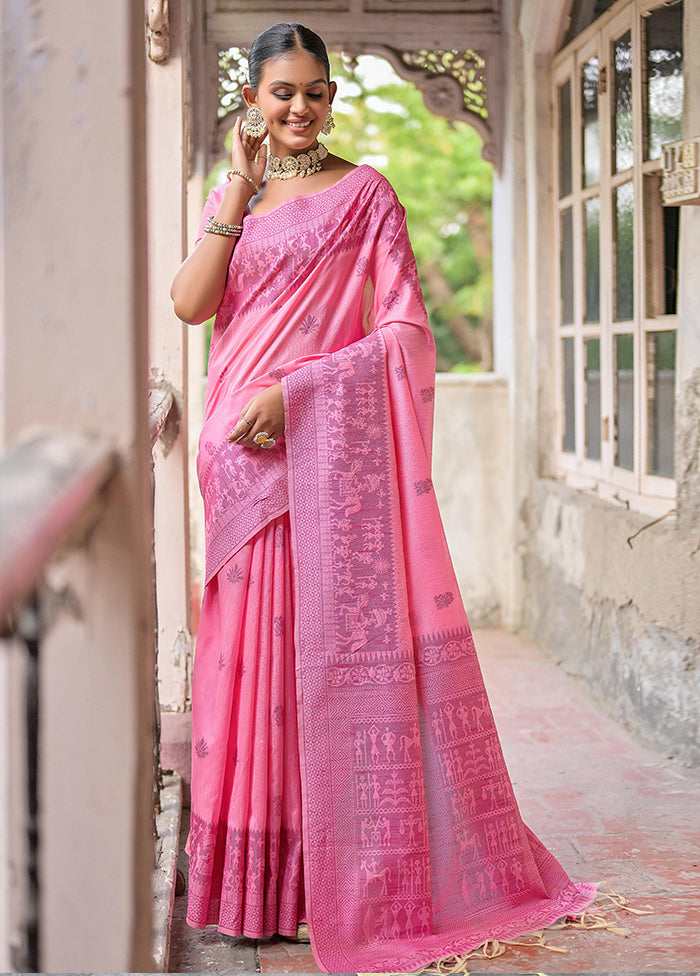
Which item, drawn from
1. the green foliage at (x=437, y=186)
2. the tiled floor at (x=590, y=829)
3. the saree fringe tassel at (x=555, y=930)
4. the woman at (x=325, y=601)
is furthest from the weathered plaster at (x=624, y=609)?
the green foliage at (x=437, y=186)

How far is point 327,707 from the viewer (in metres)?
2.24

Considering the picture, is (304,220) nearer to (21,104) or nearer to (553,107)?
(21,104)

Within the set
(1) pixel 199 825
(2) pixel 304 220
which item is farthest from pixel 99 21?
(1) pixel 199 825

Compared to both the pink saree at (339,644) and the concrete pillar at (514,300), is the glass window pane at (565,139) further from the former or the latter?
the pink saree at (339,644)

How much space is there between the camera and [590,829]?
2.96 m

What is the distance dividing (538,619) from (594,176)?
6.60ft

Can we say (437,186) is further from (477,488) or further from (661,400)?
(661,400)

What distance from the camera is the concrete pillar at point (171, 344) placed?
2.98m

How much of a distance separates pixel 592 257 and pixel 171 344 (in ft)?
7.43

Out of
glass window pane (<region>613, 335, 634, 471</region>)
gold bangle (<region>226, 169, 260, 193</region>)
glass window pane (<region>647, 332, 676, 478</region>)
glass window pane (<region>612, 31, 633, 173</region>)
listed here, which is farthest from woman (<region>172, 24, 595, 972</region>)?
glass window pane (<region>612, 31, 633, 173</region>)

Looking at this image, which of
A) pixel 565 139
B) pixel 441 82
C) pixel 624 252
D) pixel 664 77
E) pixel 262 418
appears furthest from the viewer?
pixel 441 82

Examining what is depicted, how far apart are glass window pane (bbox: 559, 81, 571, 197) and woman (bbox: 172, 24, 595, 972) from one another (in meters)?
2.86

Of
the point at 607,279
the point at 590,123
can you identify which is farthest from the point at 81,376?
the point at 590,123

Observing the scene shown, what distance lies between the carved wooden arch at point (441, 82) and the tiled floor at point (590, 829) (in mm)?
2683
